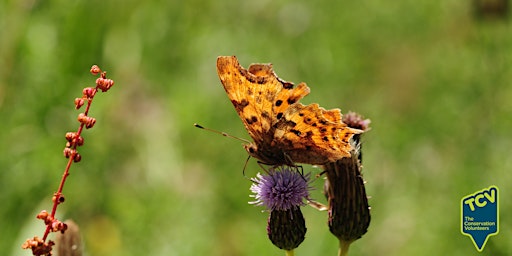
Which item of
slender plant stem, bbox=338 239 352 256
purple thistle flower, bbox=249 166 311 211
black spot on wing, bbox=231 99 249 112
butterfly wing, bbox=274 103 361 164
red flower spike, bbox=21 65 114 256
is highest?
black spot on wing, bbox=231 99 249 112

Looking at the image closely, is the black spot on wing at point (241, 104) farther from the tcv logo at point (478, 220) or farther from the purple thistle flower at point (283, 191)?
the tcv logo at point (478, 220)

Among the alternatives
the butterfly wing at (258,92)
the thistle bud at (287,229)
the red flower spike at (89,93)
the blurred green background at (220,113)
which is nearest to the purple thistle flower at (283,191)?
the thistle bud at (287,229)

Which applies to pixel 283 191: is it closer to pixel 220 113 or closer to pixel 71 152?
pixel 71 152

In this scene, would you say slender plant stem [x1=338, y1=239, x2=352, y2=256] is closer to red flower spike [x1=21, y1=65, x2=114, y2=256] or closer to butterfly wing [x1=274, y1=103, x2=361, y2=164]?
butterfly wing [x1=274, y1=103, x2=361, y2=164]

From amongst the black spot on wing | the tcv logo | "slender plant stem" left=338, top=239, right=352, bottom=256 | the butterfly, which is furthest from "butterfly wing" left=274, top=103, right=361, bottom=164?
the tcv logo

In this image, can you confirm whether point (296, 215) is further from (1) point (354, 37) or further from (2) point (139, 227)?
(1) point (354, 37)

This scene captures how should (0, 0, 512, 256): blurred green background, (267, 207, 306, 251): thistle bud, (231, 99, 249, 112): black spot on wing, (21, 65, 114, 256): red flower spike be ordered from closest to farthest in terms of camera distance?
(21, 65, 114, 256): red flower spike < (267, 207, 306, 251): thistle bud < (231, 99, 249, 112): black spot on wing < (0, 0, 512, 256): blurred green background
